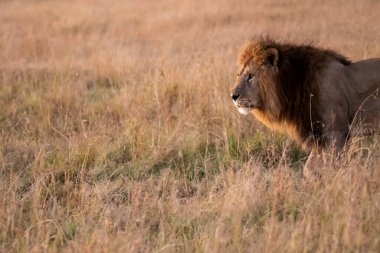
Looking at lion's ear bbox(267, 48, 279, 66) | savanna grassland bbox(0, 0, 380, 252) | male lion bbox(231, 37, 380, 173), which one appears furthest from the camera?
lion's ear bbox(267, 48, 279, 66)

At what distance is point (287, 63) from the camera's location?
5230 millimetres

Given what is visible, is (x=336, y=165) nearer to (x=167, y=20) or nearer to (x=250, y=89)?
(x=250, y=89)

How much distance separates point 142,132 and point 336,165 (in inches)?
85.2

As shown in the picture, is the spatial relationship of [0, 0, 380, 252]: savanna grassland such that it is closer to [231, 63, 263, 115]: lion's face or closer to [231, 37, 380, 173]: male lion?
[231, 37, 380, 173]: male lion

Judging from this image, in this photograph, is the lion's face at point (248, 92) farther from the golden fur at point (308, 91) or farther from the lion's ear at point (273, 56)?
the lion's ear at point (273, 56)

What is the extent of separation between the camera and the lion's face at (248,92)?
5.23m

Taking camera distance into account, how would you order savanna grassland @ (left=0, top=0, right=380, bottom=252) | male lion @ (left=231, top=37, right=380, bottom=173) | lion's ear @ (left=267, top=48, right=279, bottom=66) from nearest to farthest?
savanna grassland @ (left=0, top=0, right=380, bottom=252) < male lion @ (left=231, top=37, right=380, bottom=173) < lion's ear @ (left=267, top=48, right=279, bottom=66)

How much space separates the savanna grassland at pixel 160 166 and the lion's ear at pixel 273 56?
770 millimetres

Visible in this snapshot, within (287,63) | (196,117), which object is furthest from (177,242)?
(196,117)

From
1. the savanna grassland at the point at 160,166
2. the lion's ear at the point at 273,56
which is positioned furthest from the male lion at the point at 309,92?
the savanna grassland at the point at 160,166

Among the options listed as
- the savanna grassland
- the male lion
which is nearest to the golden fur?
the male lion

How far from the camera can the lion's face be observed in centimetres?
523

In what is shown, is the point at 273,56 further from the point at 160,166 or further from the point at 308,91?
the point at 160,166

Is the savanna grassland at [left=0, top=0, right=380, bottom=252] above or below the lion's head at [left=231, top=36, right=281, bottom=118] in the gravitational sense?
below
